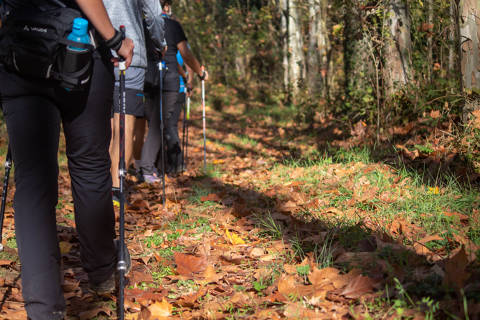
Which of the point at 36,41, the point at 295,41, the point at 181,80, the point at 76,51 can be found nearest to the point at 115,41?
the point at 76,51

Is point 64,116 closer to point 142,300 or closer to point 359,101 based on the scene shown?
point 142,300

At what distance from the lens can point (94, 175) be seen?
8.57ft

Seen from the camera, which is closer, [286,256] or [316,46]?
[286,256]

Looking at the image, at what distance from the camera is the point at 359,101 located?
6625 millimetres

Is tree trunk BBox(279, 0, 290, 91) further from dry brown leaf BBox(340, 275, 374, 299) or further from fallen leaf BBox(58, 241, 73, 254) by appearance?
dry brown leaf BBox(340, 275, 374, 299)

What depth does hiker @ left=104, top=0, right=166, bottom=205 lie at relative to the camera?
393 cm

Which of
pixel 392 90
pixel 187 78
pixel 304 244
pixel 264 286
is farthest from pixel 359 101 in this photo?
pixel 264 286

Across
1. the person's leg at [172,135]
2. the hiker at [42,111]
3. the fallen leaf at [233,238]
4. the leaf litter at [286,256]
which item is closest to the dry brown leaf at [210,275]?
the leaf litter at [286,256]

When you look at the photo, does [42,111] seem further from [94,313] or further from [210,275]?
[210,275]

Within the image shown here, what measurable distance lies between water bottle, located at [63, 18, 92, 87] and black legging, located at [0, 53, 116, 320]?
0.45 feet

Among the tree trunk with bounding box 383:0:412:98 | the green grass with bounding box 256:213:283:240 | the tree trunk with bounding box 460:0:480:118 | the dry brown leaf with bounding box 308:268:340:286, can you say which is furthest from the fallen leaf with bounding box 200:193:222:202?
the tree trunk with bounding box 383:0:412:98

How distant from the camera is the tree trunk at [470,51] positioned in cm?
427

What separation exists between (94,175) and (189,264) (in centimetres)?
91

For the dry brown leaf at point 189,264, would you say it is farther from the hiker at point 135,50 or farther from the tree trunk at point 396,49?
the tree trunk at point 396,49
